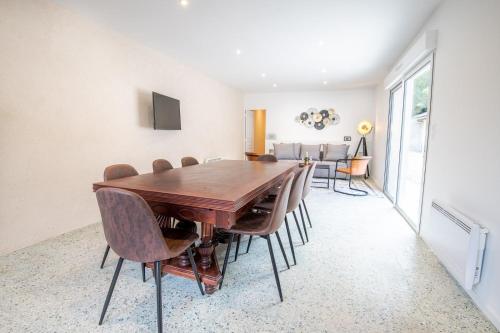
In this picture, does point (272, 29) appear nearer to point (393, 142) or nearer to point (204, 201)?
point (204, 201)

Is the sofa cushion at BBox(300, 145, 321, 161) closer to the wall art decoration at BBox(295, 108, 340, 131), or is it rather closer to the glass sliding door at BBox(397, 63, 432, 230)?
the wall art decoration at BBox(295, 108, 340, 131)

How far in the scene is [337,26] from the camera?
2.79 m

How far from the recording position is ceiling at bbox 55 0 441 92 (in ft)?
7.82

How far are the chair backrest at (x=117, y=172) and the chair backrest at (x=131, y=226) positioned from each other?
0.78m

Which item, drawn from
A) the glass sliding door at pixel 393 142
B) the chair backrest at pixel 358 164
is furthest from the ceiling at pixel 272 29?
the chair backrest at pixel 358 164

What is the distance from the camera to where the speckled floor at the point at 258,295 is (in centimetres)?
135

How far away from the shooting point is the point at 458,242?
5.34 ft

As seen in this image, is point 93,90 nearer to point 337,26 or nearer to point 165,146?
point 165,146

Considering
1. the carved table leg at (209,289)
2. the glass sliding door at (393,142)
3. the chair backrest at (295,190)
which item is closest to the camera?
the carved table leg at (209,289)

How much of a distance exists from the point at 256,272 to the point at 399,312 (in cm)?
98

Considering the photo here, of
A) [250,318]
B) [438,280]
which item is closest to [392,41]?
[438,280]

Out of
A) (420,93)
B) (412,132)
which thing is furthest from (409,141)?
(420,93)

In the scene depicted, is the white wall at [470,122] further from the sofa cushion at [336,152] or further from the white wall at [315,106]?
the white wall at [315,106]

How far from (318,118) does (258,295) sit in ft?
20.2
